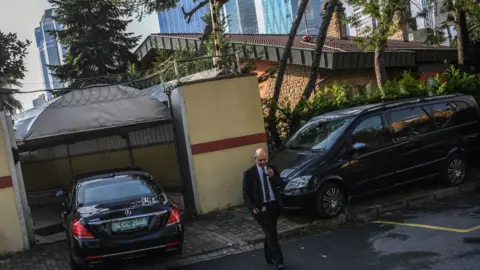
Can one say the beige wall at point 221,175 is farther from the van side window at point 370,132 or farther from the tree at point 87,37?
the tree at point 87,37

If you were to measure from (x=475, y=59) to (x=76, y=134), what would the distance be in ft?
55.6

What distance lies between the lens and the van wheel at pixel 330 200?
8.06m

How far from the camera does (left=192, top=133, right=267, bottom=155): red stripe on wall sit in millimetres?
9727

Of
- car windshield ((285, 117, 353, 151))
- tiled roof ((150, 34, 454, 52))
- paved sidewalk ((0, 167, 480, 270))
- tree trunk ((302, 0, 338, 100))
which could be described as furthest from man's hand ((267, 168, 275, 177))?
tiled roof ((150, 34, 454, 52))

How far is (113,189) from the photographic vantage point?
23.7ft

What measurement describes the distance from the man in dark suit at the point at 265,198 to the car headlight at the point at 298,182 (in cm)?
193

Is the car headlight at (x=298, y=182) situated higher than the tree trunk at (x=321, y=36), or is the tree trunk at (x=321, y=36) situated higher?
the tree trunk at (x=321, y=36)

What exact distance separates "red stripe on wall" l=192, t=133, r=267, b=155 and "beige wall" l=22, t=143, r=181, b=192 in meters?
3.54

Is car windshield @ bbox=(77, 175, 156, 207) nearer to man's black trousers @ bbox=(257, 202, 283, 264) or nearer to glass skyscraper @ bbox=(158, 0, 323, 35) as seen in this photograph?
man's black trousers @ bbox=(257, 202, 283, 264)

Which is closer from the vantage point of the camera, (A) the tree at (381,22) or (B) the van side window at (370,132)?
(B) the van side window at (370,132)

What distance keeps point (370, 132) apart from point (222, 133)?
9.70 feet

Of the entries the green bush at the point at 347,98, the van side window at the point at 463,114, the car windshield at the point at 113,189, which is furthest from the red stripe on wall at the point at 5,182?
the van side window at the point at 463,114

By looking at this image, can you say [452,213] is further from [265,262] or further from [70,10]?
[70,10]

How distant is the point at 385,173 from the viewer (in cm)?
884
